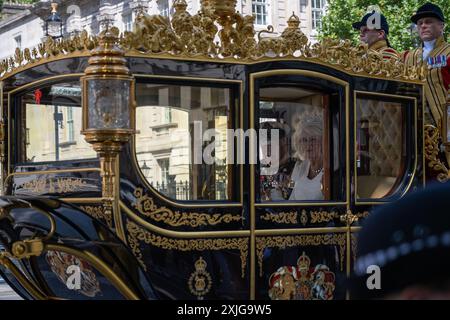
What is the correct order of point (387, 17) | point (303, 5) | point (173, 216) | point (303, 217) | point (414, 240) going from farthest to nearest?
point (303, 5) → point (387, 17) → point (303, 217) → point (173, 216) → point (414, 240)

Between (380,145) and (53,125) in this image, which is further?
(380,145)

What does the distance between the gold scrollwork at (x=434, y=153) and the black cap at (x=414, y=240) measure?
5632mm

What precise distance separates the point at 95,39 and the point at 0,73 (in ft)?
4.30

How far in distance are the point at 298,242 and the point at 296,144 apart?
74 centimetres

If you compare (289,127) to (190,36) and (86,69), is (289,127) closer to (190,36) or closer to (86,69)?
(190,36)

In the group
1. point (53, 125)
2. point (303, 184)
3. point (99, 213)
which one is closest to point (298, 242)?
point (303, 184)

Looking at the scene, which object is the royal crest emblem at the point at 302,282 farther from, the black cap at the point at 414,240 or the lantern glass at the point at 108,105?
the black cap at the point at 414,240

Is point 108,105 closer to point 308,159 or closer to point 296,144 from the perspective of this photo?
point 296,144

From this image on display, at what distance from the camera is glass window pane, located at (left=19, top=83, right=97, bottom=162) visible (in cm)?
557

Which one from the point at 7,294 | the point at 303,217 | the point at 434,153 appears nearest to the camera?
the point at 303,217

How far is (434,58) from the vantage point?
7332 millimetres

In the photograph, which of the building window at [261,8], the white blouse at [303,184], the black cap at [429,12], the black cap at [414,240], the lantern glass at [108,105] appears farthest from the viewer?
the building window at [261,8]

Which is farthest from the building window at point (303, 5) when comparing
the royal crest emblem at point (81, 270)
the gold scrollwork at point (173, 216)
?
the royal crest emblem at point (81, 270)

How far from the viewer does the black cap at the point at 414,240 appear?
120cm
